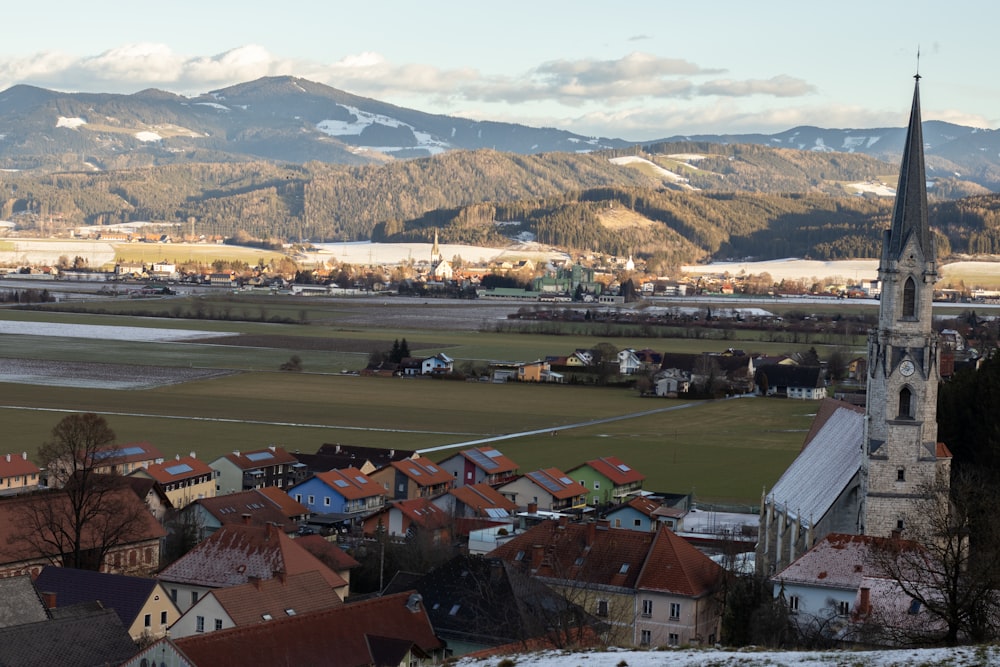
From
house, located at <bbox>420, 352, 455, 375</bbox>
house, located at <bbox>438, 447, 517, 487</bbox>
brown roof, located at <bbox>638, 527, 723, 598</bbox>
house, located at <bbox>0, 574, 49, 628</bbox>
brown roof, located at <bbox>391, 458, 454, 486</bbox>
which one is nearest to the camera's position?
house, located at <bbox>0, 574, 49, 628</bbox>

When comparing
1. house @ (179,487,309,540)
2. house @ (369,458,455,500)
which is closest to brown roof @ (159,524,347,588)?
house @ (179,487,309,540)

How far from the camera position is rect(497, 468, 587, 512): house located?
128 feet

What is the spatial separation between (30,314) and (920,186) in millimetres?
92097

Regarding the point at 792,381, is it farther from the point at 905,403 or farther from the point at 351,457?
the point at 905,403

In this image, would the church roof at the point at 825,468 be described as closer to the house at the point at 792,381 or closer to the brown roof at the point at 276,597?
the brown roof at the point at 276,597

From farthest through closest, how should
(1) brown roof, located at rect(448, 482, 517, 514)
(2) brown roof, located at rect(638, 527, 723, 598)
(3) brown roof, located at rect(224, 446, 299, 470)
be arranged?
(3) brown roof, located at rect(224, 446, 299, 470) → (1) brown roof, located at rect(448, 482, 517, 514) → (2) brown roof, located at rect(638, 527, 723, 598)

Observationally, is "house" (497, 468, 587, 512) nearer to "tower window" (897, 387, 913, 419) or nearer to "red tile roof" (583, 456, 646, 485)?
"red tile roof" (583, 456, 646, 485)

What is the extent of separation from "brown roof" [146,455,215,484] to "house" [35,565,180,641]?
12265 mm

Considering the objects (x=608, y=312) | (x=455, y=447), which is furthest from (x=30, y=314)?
(x=455, y=447)

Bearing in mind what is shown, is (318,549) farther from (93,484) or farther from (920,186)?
(920,186)

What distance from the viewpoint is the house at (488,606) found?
22.8 m

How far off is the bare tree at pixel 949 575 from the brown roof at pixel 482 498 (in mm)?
13313

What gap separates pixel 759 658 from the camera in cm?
1515

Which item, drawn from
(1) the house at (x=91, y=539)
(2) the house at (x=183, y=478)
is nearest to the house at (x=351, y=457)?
(2) the house at (x=183, y=478)
